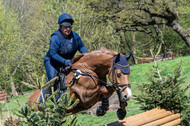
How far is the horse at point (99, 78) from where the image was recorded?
4.61 metres

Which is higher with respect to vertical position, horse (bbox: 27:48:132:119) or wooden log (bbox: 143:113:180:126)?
horse (bbox: 27:48:132:119)

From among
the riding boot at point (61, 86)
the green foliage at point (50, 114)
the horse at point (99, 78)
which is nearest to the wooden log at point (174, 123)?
the horse at point (99, 78)

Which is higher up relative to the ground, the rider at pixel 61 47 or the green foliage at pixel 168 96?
the rider at pixel 61 47

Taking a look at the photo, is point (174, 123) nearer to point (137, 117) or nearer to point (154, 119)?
point (154, 119)

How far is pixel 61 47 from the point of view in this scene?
5289mm

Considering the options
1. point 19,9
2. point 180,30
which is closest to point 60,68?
point 180,30

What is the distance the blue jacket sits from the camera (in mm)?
5129

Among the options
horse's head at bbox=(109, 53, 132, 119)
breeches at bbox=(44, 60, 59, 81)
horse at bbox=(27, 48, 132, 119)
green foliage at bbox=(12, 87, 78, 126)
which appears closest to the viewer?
green foliage at bbox=(12, 87, 78, 126)

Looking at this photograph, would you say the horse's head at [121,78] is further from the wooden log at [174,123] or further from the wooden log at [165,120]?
the wooden log at [174,123]

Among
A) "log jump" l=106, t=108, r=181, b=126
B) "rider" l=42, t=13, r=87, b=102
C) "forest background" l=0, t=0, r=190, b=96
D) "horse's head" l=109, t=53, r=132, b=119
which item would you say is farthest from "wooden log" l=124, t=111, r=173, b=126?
"forest background" l=0, t=0, r=190, b=96

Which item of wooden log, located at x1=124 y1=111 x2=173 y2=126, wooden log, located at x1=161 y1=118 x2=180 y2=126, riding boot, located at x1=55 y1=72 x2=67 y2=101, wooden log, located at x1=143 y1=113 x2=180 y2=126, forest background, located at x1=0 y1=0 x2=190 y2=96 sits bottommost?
wooden log, located at x1=161 y1=118 x2=180 y2=126

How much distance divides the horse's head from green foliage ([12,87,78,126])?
181cm

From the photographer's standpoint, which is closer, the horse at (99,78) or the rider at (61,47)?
the horse at (99,78)

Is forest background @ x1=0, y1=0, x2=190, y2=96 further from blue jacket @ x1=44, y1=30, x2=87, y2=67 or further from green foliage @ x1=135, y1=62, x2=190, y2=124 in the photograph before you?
blue jacket @ x1=44, y1=30, x2=87, y2=67
